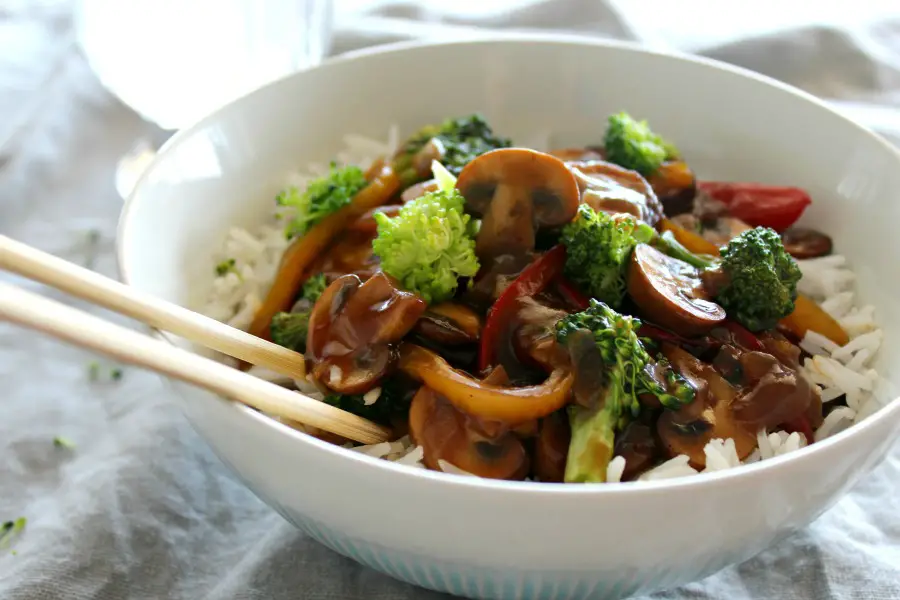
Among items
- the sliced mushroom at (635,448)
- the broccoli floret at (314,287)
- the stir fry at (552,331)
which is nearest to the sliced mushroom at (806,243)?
the stir fry at (552,331)

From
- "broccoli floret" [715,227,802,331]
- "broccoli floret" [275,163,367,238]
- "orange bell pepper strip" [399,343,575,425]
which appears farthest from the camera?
"broccoli floret" [275,163,367,238]

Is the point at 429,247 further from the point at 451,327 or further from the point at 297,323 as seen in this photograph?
the point at 297,323

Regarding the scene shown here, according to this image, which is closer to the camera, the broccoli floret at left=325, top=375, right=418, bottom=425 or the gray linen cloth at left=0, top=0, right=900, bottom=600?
the broccoli floret at left=325, top=375, right=418, bottom=425

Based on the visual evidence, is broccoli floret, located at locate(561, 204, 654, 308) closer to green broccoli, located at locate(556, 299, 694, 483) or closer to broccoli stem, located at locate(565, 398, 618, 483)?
green broccoli, located at locate(556, 299, 694, 483)

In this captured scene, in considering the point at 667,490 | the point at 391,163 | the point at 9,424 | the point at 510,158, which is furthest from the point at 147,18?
the point at 667,490

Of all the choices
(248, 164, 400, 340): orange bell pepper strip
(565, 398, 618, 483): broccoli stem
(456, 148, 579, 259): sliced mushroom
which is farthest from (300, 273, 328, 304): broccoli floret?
(565, 398, 618, 483): broccoli stem

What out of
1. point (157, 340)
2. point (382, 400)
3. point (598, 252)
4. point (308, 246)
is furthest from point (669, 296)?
point (157, 340)

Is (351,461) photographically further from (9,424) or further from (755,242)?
(9,424)

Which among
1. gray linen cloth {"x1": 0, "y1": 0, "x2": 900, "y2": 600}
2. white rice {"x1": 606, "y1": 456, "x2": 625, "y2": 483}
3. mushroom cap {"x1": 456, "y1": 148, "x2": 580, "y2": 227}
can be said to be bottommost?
gray linen cloth {"x1": 0, "y1": 0, "x2": 900, "y2": 600}
